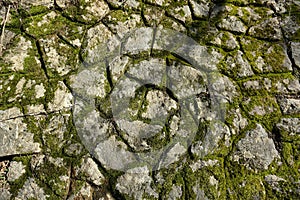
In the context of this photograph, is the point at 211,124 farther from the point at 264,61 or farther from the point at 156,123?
the point at 264,61

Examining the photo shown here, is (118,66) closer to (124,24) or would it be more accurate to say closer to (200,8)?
(124,24)

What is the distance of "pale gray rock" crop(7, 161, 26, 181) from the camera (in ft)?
8.93

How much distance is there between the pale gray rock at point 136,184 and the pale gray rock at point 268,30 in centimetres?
163

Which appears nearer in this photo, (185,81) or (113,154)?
(113,154)

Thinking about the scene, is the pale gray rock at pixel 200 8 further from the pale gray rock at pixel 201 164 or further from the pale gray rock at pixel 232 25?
the pale gray rock at pixel 201 164

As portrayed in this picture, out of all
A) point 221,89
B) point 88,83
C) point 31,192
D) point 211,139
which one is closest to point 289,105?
point 221,89

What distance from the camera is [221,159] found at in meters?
2.78

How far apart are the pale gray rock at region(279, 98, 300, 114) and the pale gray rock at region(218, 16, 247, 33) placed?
2.50 ft

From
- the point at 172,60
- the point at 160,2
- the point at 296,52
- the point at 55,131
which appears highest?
the point at 160,2

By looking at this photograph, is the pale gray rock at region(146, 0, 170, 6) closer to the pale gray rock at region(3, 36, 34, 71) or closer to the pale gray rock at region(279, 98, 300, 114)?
the pale gray rock at region(3, 36, 34, 71)

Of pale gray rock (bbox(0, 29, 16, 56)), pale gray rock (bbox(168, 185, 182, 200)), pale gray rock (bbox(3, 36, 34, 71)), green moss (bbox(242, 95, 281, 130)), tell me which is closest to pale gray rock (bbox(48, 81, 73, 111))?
pale gray rock (bbox(3, 36, 34, 71))

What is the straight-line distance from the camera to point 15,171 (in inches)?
107

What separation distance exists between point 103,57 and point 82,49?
0.67ft

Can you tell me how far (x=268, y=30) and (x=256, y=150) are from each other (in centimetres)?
116
